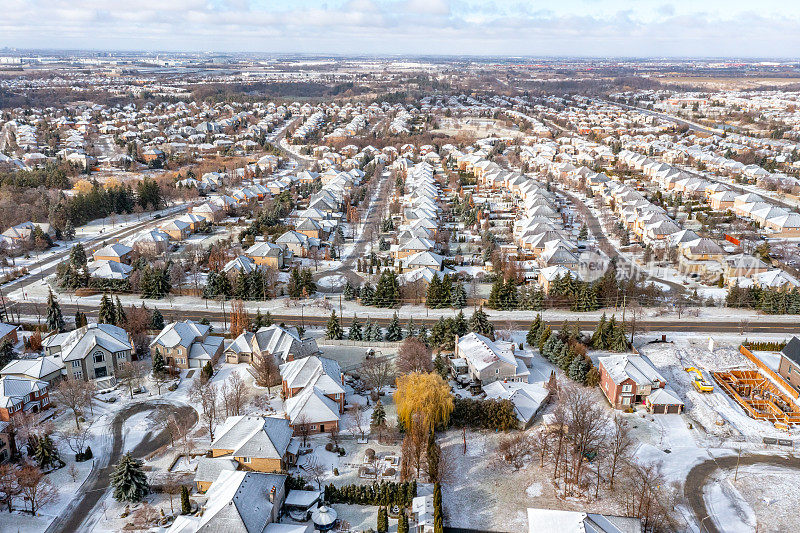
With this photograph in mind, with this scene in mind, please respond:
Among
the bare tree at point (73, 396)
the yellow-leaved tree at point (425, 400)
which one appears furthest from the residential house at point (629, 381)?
the bare tree at point (73, 396)

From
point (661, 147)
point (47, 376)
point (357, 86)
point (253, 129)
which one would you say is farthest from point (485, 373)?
point (357, 86)

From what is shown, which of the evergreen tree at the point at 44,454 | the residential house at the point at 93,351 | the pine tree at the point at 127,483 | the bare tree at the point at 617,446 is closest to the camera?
the pine tree at the point at 127,483

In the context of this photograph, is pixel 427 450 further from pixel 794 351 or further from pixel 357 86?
pixel 357 86

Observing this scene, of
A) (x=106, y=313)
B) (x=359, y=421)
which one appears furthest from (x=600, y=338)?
(x=106, y=313)

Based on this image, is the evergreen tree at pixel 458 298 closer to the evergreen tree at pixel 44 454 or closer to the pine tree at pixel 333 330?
the pine tree at pixel 333 330

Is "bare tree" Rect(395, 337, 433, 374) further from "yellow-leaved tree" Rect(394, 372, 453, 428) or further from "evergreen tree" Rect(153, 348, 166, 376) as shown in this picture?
"evergreen tree" Rect(153, 348, 166, 376)

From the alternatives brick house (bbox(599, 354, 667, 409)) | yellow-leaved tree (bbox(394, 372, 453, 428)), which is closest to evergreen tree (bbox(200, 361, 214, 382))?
yellow-leaved tree (bbox(394, 372, 453, 428))
